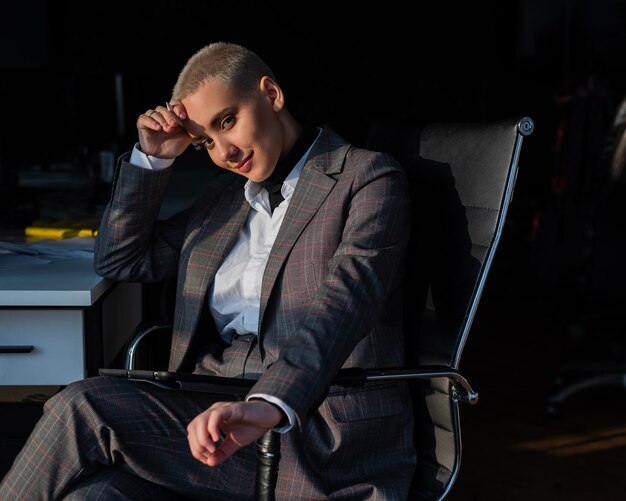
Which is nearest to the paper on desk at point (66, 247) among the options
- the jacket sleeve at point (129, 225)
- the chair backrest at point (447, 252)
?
the jacket sleeve at point (129, 225)

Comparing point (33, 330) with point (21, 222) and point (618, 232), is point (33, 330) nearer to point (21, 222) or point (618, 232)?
point (21, 222)

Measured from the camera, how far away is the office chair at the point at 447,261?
1716 millimetres

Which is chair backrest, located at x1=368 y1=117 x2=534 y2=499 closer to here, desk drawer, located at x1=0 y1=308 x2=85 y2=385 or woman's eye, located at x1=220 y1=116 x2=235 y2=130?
woman's eye, located at x1=220 y1=116 x2=235 y2=130

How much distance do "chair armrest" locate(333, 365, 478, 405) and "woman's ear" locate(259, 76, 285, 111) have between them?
59cm

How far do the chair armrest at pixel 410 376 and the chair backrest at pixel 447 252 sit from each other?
3 cm

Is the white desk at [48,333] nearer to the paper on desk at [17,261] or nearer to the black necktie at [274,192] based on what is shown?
the paper on desk at [17,261]

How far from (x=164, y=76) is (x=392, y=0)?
180 cm

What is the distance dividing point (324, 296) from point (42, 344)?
1.97 ft

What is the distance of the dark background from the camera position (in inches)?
Result: 137

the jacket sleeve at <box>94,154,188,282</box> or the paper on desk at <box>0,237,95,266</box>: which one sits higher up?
the jacket sleeve at <box>94,154,188,282</box>

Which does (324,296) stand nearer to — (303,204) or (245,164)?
(303,204)

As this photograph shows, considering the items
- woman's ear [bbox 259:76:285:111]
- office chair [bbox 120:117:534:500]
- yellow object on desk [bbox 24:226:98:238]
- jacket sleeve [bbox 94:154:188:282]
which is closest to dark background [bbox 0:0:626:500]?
yellow object on desk [bbox 24:226:98:238]

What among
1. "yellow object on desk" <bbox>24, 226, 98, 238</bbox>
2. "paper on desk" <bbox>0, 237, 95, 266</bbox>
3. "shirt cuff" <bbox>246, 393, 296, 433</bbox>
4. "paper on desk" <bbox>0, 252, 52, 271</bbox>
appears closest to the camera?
"shirt cuff" <bbox>246, 393, 296, 433</bbox>

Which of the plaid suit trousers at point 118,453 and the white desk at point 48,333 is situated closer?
the plaid suit trousers at point 118,453
